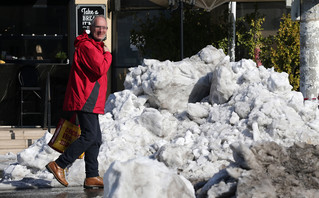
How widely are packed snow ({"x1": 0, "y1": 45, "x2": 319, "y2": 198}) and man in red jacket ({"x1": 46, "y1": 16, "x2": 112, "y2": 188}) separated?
0.61 meters

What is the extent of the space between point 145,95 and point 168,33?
6.64m

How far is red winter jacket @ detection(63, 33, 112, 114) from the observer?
6590 mm

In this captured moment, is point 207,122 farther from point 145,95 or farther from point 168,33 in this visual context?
point 168,33

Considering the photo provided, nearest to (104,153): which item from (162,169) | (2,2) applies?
(162,169)

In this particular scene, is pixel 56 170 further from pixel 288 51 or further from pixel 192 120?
pixel 288 51

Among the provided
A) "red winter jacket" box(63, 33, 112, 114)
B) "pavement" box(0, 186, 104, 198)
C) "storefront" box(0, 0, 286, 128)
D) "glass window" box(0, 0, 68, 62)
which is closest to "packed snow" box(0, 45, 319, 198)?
"pavement" box(0, 186, 104, 198)

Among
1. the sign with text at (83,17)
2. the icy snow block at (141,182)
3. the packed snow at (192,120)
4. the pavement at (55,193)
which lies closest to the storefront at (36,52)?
the sign with text at (83,17)

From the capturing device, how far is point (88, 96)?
21.7 ft

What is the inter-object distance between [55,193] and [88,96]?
1094mm

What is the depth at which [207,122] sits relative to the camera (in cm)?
854

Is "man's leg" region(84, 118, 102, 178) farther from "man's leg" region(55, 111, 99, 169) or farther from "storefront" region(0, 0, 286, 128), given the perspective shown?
"storefront" region(0, 0, 286, 128)

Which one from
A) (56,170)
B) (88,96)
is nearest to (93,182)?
(56,170)

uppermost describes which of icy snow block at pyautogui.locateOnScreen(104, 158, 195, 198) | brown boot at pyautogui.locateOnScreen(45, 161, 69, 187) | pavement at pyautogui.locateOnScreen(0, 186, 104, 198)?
icy snow block at pyautogui.locateOnScreen(104, 158, 195, 198)

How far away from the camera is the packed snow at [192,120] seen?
7.50 metres
